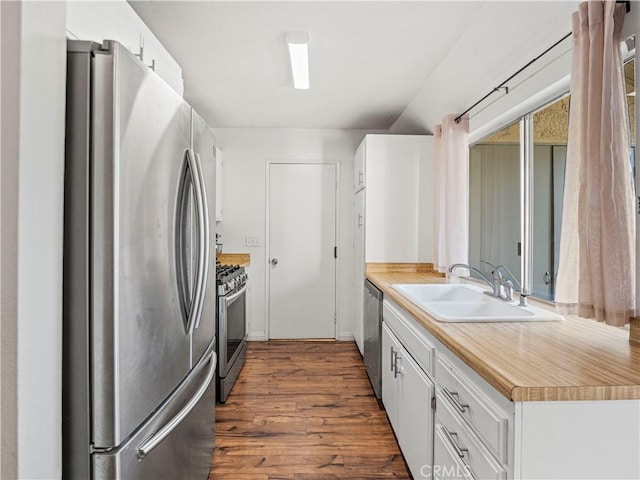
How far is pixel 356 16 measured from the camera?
2.01 m

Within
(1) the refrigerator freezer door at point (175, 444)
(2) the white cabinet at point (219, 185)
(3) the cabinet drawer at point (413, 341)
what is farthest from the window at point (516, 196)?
(2) the white cabinet at point (219, 185)

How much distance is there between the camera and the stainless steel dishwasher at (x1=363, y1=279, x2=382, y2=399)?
8.66 feet

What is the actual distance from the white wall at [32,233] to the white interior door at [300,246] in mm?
3378

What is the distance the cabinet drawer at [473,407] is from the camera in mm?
973

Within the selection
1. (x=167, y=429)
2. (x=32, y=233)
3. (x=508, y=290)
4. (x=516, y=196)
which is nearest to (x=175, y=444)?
(x=167, y=429)

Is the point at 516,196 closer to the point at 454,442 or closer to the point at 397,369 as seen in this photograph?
the point at 397,369

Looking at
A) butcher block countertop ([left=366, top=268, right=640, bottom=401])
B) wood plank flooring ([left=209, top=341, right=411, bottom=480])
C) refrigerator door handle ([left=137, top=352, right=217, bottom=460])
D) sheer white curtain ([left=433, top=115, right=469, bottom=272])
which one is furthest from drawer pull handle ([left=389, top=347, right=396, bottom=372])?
refrigerator door handle ([left=137, top=352, right=217, bottom=460])

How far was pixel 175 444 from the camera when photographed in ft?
4.39

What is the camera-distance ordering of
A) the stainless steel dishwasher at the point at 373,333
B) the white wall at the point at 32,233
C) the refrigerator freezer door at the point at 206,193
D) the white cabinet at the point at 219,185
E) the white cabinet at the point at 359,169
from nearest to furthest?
the white wall at the point at 32,233 → the refrigerator freezer door at the point at 206,193 → the stainless steel dishwasher at the point at 373,333 → the white cabinet at the point at 359,169 → the white cabinet at the point at 219,185

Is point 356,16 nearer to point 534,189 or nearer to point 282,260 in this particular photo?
point 534,189

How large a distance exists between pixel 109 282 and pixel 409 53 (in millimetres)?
2268

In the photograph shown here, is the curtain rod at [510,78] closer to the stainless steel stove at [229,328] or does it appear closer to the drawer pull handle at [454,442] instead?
the drawer pull handle at [454,442]

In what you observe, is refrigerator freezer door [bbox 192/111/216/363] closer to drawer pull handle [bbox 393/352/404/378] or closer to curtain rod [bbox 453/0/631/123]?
drawer pull handle [bbox 393/352/404/378]

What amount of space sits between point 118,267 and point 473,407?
1.08 metres
